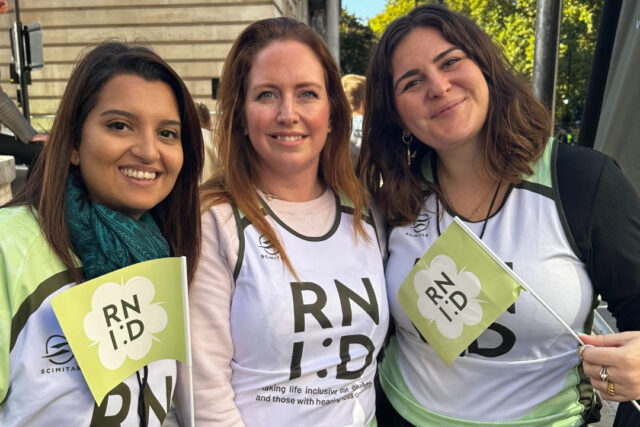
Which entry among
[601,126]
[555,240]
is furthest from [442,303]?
[601,126]

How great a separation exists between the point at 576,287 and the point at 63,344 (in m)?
1.52

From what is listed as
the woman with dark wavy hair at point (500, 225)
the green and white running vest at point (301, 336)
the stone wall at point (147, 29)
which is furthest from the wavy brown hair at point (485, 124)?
the stone wall at point (147, 29)

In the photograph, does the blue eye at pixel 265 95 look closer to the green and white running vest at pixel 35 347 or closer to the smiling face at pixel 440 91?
the smiling face at pixel 440 91

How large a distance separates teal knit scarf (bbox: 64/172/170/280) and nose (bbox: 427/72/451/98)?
112 centimetres

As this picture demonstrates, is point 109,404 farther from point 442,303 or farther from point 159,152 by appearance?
point 442,303

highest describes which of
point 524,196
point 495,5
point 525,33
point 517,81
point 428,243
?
point 495,5

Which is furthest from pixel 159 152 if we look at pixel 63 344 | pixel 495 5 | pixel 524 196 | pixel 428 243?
pixel 495 5

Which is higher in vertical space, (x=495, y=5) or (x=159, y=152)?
(x=495, y=5)

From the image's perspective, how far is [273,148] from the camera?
6.40ft

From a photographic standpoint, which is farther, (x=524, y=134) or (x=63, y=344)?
(x=524, y=134)

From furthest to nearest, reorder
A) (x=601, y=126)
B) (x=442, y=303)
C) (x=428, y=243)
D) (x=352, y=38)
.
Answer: (x=352, y=38) < (x=601, y=126) < (x=428, y=243) < (x=442, y=303)

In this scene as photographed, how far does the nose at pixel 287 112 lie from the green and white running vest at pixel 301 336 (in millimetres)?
387

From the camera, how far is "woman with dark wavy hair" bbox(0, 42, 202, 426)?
1.27 metres

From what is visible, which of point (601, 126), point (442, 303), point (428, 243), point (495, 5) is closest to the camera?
point (442, 303)
